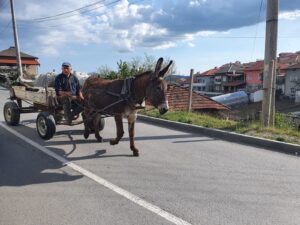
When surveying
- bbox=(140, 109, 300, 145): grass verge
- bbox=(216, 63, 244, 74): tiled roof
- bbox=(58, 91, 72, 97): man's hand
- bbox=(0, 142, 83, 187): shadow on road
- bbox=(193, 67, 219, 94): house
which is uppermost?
bbox=(216, 63, 244, 74): tiled roof

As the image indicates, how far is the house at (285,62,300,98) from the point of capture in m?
66.7

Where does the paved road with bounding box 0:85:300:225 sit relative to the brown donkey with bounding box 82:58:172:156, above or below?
below

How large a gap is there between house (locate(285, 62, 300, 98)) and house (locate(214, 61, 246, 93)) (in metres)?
18.5

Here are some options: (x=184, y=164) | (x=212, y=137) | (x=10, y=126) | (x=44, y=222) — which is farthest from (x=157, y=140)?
(x=44, y=222)

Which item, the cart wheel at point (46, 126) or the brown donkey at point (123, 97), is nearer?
the brown donkey at point (123, 97)

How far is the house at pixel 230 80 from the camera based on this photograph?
8945cm

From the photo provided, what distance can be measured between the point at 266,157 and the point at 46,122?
4.93 m

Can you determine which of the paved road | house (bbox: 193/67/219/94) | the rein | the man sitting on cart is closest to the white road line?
the paved road

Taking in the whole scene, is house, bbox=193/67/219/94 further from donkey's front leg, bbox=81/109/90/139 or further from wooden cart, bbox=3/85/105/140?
donkey's front leg, bbox=81/109/90/139

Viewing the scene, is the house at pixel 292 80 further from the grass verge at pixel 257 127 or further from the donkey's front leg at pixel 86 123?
the donkey's front leg at pixel 86 123

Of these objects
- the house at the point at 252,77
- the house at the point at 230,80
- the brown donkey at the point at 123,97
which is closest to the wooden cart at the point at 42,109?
the brown donkey at the point at 123,97

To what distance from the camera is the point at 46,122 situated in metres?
8.47

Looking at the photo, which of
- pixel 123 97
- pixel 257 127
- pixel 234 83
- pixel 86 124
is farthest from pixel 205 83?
pixel 123 97

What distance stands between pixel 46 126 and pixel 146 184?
3765mm
